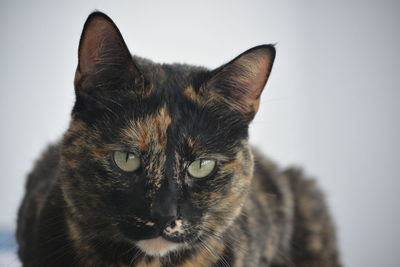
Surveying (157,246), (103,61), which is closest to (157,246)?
(157,246)

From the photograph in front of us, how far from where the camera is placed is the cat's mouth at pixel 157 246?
1020mm

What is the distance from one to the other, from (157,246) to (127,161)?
0.19m

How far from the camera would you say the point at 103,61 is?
1096 millimetres

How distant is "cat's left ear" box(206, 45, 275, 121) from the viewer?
3.71 ft

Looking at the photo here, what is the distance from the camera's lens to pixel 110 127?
3.55 ft

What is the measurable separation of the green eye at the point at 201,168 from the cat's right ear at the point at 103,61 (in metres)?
0.23

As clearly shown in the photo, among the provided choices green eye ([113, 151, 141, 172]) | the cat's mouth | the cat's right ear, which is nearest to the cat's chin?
the cat's mouth

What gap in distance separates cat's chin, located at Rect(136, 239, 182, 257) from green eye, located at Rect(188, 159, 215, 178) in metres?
0.16

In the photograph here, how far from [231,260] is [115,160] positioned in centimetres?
44

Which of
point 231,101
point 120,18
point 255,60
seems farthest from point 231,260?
point 120,18

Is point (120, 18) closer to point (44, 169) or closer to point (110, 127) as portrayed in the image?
point (44, 169)

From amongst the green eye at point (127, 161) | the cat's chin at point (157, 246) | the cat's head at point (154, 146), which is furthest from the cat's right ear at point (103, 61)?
the cat's chin at point (157, 246)

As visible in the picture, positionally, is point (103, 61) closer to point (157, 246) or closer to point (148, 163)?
point (148, 163)

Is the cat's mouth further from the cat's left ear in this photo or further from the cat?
the cat's left ear
